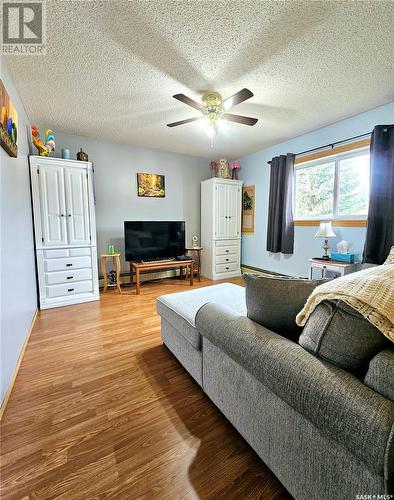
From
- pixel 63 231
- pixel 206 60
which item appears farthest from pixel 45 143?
pixel 206 60

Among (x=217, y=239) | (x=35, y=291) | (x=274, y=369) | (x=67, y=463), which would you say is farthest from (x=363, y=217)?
(x=35, y=291)

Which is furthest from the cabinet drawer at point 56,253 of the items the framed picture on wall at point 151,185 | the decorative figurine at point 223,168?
the decorative figurine at point 223,168

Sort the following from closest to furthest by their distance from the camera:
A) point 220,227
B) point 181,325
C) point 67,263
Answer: point 181,325 < point 67,263 < point 220,227

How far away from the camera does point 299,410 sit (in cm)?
80

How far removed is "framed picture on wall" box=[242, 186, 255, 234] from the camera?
4.59 metres

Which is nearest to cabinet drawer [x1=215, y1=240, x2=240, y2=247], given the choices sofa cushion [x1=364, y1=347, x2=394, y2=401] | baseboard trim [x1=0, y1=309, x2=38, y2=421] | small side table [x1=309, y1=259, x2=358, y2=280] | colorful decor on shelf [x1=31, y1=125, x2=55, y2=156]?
small side table [x1=309, y1=259, x2=358, y2=280]

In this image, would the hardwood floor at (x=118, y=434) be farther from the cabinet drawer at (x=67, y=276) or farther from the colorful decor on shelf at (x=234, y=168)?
the colorful decor on shelf at (x=234, y=168)

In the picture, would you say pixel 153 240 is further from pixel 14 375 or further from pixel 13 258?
pixel 14 375

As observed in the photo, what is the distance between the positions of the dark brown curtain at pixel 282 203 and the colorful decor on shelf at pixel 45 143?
339 centimetres

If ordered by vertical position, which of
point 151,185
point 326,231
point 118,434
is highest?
point 151,185

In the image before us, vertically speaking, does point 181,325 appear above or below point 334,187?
below

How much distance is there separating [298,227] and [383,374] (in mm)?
3332

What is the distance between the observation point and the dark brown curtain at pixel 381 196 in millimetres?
2559

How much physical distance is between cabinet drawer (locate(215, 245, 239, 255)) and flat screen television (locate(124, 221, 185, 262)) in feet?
2.46
